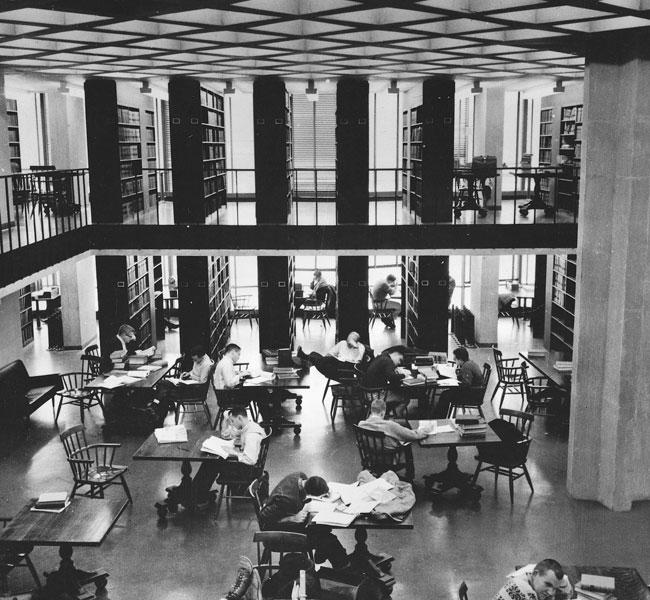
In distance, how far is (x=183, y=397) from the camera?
10.3 m

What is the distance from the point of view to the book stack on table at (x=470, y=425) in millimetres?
8227

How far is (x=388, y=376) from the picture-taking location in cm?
1034

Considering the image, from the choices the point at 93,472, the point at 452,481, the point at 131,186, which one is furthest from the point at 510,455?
the point at 131,186

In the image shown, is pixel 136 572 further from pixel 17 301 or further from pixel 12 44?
pixel 17 301

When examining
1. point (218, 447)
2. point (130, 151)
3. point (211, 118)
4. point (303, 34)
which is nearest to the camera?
point (303, 34)

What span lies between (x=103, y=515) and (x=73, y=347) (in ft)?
29.4

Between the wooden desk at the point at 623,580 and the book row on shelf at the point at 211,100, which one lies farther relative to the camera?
the book row on shelf at the point at 211,100

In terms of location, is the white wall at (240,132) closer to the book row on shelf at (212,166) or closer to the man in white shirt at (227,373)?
the book row on shelf at (212,166)

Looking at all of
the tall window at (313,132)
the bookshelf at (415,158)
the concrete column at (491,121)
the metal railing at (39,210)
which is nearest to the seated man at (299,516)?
the metal railing at (39,210)

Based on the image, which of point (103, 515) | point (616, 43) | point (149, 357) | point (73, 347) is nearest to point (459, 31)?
point (616, 43)

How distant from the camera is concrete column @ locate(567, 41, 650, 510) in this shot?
7.81 metres

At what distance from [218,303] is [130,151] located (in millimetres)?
3062

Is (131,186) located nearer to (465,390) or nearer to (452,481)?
(465,390)

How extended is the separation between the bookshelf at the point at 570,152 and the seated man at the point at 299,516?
26.6 ft
